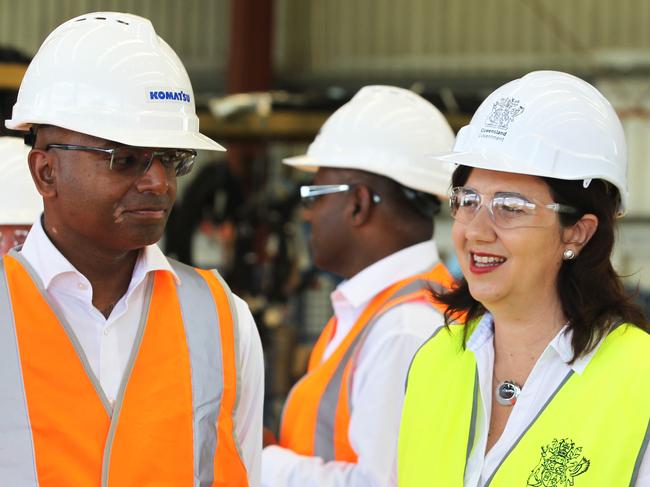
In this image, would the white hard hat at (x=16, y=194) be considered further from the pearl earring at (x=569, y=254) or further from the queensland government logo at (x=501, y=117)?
the pearl earring at (x=569, y=254)

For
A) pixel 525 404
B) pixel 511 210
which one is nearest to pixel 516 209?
pixel 511 210

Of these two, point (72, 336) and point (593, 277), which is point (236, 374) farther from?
point (593, 277)

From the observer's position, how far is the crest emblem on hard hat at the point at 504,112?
2.44 meters

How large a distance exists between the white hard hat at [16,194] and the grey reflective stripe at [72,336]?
2.75 ft

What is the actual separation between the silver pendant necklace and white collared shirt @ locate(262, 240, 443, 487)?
0.43 meters

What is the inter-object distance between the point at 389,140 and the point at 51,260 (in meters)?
1.51

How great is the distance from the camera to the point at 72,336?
2.34 metres

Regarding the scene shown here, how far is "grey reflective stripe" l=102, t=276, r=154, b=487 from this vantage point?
2.27 m

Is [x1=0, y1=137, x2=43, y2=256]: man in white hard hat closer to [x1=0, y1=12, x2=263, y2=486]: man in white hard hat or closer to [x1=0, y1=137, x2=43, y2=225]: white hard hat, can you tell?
[x1=0, y1=137, x2=43, y2=225]: white hard hat


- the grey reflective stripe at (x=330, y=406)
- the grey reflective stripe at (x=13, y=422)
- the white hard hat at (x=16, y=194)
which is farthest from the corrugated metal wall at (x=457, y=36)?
the grey reflective stripe at (x=13, y=422)

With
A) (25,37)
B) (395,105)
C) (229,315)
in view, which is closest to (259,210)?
(395,105)

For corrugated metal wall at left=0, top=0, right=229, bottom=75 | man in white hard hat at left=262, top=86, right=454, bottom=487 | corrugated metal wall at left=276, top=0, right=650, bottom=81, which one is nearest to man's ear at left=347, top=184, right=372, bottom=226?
man in white hard hat at left=262, top=86, right=454, bottom=487

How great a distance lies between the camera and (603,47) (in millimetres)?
13344

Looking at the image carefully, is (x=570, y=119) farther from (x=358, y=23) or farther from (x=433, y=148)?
(x=358, y=23)
